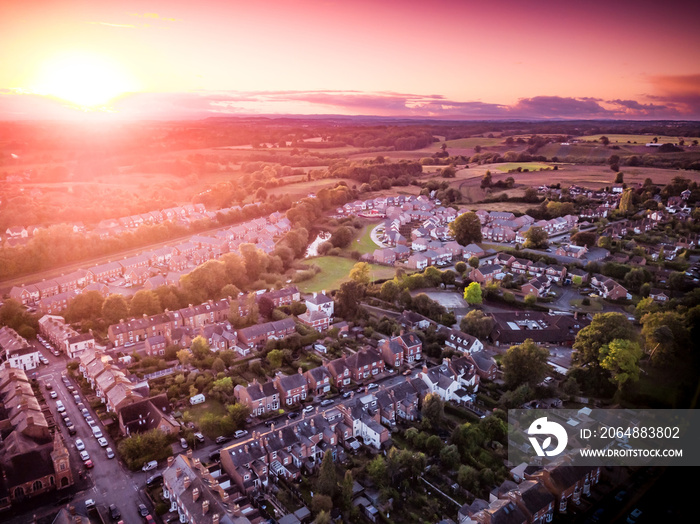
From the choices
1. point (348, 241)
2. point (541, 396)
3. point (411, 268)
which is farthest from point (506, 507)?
point (348, 241)

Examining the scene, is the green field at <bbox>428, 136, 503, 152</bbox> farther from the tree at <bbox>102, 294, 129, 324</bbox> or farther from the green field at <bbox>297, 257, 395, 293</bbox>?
the tree at <bbox>102, 294, 129, 324</bbox>

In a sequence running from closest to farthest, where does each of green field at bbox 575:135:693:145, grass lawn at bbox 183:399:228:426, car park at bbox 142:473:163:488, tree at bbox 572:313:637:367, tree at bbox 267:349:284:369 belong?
1. car park at bbox 142:473:163:488
2. grass lawn at bbox 183:399:228:426
3. tree at bbox 572:313:637:367
4. tree at bbox 267:349:284:369
5. green field at bbox 575:135:693:145

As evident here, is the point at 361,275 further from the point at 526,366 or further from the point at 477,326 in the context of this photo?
the point at 526,366

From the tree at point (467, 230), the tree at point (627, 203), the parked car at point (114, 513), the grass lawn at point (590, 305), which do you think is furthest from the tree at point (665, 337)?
the tree at point (627, 203)

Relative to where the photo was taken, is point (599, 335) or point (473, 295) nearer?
point (599, 335)

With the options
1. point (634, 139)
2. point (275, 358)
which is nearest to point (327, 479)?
point (275, 358)

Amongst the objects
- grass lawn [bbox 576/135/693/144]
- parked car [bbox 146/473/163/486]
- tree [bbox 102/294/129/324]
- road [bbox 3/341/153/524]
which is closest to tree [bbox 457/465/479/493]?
road [bbox 3/341/153/524]

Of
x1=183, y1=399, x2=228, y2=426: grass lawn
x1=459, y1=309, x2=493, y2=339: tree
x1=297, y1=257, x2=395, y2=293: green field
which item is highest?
x1=459, y1=309, x2=493, y2=339: tree
